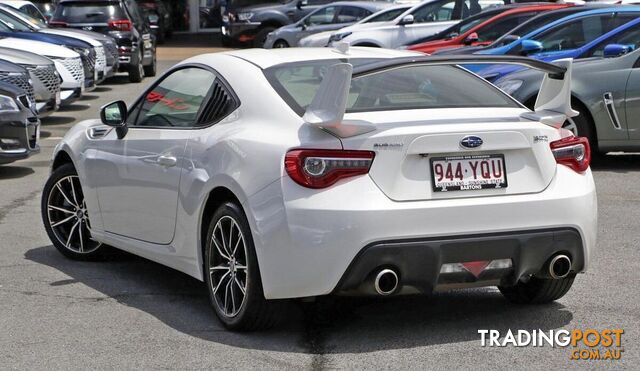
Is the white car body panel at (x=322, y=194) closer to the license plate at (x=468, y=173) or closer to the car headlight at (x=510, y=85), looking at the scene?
the license plate at (x=468, y=173)

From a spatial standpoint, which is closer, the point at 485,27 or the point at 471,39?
the point at 471,39

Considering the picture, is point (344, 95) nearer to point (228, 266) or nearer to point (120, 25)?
point (228, 266)

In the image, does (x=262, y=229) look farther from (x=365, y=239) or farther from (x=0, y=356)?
(x=0, y=356)

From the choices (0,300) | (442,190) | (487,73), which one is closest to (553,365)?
(442,190)

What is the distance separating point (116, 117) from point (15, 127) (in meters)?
5.30

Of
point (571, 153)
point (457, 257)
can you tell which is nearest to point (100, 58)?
point (571, 153)

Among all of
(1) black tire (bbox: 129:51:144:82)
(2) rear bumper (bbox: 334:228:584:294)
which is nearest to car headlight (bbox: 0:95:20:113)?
(2) rear bumper (bbox: 334:228:584:294)

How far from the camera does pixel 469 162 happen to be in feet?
18.4

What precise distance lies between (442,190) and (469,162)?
0.20 metres

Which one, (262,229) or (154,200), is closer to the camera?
(262,229)

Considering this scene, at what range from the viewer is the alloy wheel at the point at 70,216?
7.92 m

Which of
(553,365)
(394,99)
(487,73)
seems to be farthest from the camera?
(487,73)

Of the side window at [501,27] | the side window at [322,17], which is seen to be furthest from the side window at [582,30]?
the side window at [322,17]

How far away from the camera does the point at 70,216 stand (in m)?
8.00
